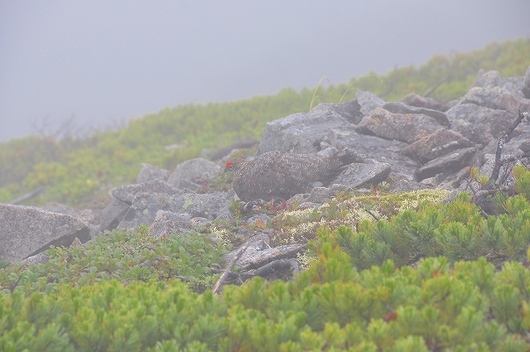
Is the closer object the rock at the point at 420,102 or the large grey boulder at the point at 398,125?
the large grey boulder at the point at 398,125

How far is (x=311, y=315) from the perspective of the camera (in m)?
4.46

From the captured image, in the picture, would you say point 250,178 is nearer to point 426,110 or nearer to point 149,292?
point 426,110

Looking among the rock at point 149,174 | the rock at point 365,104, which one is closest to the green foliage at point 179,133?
the rock at point 149,174

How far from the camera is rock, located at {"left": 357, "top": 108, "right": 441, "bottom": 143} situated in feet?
46.8

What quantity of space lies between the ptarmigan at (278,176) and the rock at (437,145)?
2.28 metres

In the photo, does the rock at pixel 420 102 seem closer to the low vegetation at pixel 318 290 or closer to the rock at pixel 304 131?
the rock at pixel 304 131

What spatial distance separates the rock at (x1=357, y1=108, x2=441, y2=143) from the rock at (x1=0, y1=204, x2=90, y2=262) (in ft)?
22.6

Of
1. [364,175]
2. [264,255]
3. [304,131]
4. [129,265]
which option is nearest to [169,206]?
[364,175]

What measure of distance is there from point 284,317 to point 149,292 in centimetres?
126

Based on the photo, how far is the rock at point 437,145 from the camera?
12.9 metres

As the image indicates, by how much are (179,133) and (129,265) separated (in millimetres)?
24258

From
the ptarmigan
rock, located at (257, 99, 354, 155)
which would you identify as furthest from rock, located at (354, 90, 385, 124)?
the ptarmigan

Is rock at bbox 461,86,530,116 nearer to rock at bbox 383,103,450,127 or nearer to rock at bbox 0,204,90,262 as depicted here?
rock at bbox 383,103,450,127

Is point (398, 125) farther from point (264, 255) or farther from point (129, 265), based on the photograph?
point (129, 265)
